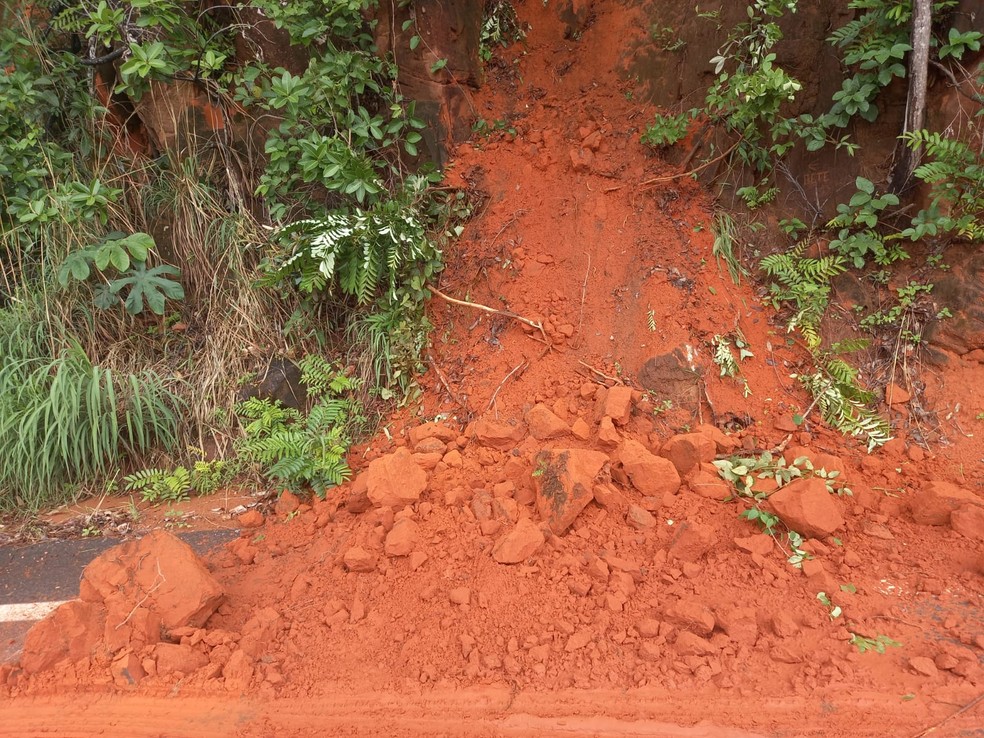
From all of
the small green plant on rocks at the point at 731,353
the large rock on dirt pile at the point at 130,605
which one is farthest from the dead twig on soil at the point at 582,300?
the large rock on dirt pile at the point at 130,605

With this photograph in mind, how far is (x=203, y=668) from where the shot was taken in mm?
2385

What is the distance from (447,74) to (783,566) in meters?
3.43

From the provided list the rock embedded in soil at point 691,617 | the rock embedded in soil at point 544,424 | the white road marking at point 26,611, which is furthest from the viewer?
the rock embedded in soil at point 544,424

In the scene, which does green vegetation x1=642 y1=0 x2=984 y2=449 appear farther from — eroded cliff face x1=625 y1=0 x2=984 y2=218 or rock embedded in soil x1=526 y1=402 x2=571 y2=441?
rock embedded in soil x1=526 y1=402 x2=571 y2=441

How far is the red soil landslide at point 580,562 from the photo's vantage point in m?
2.15

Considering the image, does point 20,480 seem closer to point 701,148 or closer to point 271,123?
point 271,123

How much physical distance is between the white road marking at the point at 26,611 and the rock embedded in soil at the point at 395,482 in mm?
1542

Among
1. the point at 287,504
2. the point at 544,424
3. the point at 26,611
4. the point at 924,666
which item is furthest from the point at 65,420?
the point at 924,666

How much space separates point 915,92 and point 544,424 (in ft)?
7.84

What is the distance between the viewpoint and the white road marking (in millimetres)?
3039

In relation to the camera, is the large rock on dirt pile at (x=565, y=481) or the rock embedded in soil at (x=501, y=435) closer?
the large rock on dirt pile at (x=565, y=481)

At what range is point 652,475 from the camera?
112 inches

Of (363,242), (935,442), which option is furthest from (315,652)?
(935,442)

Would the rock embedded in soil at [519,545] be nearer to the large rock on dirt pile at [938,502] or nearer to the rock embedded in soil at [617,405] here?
the rock embedded in soil at [617,405]
